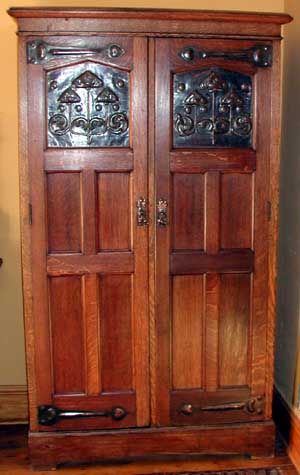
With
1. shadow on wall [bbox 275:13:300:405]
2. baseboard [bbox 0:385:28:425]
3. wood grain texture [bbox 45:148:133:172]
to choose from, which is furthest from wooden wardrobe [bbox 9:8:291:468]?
baseboard [bbox 0:385:28:425]

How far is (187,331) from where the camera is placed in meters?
2.16

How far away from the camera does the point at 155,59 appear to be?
6.52 feet

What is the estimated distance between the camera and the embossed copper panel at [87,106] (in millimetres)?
1975

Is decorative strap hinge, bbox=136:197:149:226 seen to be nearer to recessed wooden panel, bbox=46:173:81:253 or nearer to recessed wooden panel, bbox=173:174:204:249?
recessed wooden panel, bbox=173:174:204:249

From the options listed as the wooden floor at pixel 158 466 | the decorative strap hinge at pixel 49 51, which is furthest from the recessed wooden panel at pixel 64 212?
the wooden floor at pixel 158 466

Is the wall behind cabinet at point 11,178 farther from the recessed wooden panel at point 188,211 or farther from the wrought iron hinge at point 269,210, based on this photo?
the wrought iron hinge at point 269,210

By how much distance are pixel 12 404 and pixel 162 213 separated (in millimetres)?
1270

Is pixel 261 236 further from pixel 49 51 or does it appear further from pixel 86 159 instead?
pixel 49 51

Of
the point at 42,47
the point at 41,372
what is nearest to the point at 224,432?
the point at 41,372

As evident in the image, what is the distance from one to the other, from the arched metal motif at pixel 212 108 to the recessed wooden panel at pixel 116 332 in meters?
0.59

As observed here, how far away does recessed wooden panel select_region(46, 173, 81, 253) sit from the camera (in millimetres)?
2037

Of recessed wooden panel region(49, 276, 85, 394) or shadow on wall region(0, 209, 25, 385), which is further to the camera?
shadow on wall region(0, 209, 25, 385)

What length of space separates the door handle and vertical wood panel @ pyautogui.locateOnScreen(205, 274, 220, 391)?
273 mm

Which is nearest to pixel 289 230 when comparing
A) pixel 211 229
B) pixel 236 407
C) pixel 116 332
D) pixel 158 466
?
pixel 211 229
